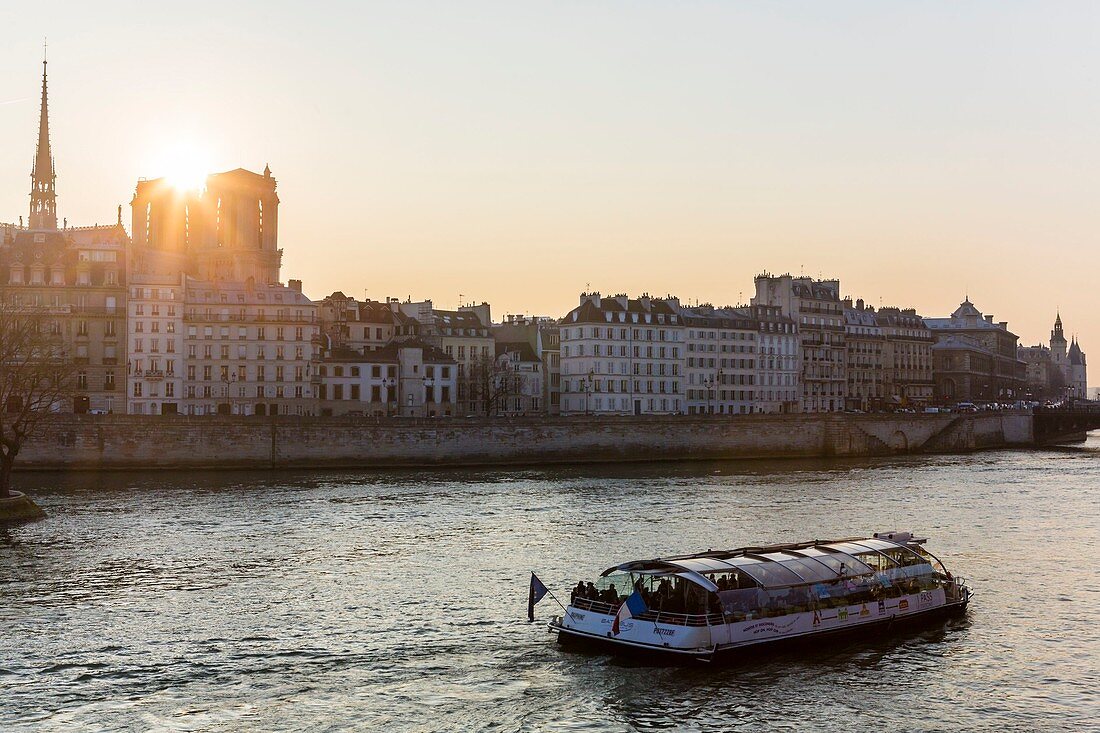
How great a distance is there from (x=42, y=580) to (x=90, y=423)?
48.9 m

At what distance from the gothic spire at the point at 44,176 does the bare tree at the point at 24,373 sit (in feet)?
222

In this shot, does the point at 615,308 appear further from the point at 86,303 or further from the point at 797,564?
the point at 797,564

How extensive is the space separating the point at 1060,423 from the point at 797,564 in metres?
136

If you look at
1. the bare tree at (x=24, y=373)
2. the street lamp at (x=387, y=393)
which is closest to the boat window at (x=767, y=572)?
the bare tree at (x=24, y=373)

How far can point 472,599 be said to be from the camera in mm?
43312

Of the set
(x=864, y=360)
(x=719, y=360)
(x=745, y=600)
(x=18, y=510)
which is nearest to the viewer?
(x=745, y=600)

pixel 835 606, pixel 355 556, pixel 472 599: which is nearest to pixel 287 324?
→ pixel 355 556

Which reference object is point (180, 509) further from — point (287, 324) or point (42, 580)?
point (287, 324)

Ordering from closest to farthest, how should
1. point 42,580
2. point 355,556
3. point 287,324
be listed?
point 42,580 → point 355,556 → point 287,324

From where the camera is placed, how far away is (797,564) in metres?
38.4

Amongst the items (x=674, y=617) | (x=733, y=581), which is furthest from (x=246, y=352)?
(x=674, y=617)

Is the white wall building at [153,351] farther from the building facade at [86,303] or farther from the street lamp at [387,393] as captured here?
the street lamp at [387,393]

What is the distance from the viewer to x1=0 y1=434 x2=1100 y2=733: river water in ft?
101

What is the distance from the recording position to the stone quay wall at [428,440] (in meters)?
93.1
